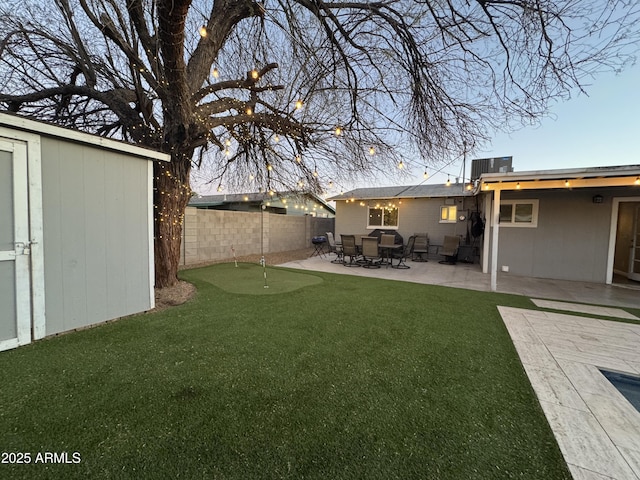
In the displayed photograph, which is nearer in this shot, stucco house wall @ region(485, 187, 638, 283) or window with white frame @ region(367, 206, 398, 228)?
stucco house wall @ region(485, 187, 638, 283)

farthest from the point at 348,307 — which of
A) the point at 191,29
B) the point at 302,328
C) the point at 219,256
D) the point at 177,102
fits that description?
the point at 219,256

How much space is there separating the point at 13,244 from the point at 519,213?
9772mm

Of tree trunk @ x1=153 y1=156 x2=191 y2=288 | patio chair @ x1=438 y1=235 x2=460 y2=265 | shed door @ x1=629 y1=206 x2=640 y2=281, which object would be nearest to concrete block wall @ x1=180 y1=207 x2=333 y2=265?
tree trunk @ x1=153 y1=156 x2=191 y2=288

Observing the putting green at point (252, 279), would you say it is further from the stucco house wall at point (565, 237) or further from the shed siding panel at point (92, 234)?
the stucco house wall at point (565, 237)

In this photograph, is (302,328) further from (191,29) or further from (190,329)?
(191,29)

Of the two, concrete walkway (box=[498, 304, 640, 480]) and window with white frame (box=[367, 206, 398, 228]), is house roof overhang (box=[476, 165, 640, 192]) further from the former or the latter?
window with white frame (box=[367, 206, 398, 228])

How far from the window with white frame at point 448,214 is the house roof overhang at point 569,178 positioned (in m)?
4.93

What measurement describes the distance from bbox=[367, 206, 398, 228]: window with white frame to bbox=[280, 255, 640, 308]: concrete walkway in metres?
3.48

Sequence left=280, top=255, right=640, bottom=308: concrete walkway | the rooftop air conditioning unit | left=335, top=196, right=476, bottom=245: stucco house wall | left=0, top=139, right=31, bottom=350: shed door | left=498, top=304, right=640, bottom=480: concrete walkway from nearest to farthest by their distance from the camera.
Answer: left=498, top=304, right=640, bottom=480: concrete walkway → left=0, top=139, right=31, bottom=350: shed door → left=280, top=255, right=640, bottom=308: concrete walkway → the rooftop air conditioning unit → left=335, top=196, right=476, bottom=245: stucco house wall

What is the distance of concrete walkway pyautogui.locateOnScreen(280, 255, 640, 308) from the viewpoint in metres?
5.14

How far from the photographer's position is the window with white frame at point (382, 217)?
1147 centimetres

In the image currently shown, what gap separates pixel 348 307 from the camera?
4180 millimetres

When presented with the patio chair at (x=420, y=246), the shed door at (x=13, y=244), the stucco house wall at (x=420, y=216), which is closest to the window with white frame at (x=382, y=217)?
the stucco house wall at (x=420, y=216)

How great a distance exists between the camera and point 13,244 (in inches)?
99.7
